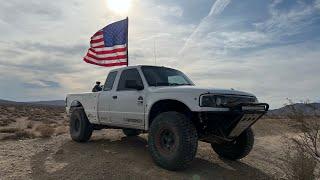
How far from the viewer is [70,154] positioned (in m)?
9.58

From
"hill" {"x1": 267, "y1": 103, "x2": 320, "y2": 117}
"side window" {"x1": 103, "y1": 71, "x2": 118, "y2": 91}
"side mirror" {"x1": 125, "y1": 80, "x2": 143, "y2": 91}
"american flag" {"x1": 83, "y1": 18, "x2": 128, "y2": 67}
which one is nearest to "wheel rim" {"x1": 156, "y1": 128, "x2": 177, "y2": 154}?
"side mirror" {"x1": 125, "y1": 80, "x2": 143, "y2": 91}

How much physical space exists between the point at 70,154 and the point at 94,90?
2410 millimetres

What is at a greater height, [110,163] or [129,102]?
[129,102]

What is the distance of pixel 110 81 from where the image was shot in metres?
10.2

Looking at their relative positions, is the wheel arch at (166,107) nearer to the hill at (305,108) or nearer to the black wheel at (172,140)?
the black wheel at (172,140)

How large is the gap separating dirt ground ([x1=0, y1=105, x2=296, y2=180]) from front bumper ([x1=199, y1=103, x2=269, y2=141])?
2.78 feet

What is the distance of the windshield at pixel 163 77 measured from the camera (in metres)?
8.87

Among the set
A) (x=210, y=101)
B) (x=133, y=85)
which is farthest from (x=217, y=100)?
(x=133, y=85)

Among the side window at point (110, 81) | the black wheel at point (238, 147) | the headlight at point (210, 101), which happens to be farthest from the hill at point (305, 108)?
the side window at point (110, 81)

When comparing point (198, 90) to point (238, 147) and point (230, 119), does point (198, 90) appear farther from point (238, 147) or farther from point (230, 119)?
point (238, 147)

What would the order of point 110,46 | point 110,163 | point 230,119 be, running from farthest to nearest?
point 110,46
point 110,163
point 230,119

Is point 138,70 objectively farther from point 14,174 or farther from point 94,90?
point 14,174

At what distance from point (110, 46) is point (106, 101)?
351 centimetres

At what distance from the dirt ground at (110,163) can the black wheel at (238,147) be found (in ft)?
0.57
